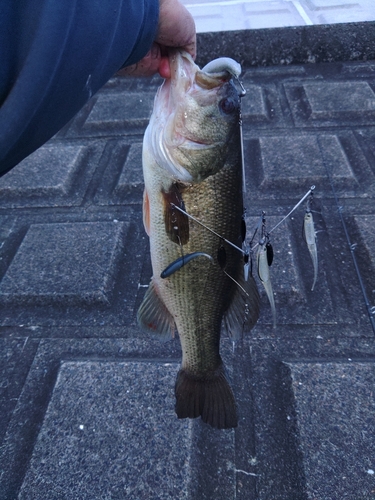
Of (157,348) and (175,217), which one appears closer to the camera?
(175,217)

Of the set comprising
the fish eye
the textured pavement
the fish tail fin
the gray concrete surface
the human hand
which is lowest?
the textured pavement

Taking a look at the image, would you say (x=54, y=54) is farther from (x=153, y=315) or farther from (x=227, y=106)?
(x=153, y=315)

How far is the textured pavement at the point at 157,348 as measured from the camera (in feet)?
5.68

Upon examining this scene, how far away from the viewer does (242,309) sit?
173 centimetres

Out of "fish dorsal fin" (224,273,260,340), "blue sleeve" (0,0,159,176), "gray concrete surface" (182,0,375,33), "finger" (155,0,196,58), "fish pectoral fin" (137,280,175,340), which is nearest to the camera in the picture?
"blue sleeve" (0,0,159,176)

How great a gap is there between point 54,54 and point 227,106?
0.68 meters

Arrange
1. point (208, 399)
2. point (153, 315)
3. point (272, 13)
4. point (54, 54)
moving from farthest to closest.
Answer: point (272, 13)
point (153, 315)
point (208, 399)
point (54, 54)

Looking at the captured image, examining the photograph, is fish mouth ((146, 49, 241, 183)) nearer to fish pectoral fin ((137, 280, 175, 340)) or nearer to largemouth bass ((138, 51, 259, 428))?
largemouth bass ((138, 51, 259, 428))

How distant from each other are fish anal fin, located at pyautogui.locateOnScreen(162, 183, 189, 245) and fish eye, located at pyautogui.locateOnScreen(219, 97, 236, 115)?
0.37 m

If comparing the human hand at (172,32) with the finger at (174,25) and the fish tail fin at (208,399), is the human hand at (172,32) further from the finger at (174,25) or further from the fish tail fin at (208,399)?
the fish tail fin at (208,399)

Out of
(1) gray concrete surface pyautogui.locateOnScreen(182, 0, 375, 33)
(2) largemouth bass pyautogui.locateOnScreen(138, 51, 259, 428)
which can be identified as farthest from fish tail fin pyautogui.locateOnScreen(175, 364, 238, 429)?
(1) gray concrete surface pyautogui.locateOnScreen(182, 0, 375, 33)

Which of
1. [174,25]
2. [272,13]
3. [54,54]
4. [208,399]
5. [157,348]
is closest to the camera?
[54,54]

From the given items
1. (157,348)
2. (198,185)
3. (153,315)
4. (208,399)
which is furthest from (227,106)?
(157,348)

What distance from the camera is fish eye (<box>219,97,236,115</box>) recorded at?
1.53 m
